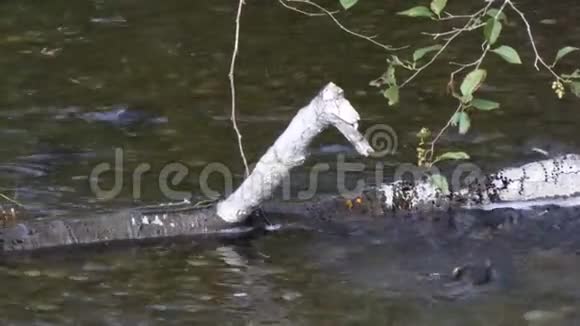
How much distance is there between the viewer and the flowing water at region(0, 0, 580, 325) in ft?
14.7

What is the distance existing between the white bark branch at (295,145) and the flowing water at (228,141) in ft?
0.63

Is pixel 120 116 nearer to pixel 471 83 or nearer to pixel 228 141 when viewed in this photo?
pixel 228 141

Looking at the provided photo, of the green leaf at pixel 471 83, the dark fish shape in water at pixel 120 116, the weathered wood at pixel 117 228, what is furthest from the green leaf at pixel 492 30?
the dark fish shape in water at pixel 120 116

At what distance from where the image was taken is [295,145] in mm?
4609

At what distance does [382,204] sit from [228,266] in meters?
0.66

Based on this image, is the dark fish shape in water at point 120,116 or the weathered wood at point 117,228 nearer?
the weathered wood at point 117,228

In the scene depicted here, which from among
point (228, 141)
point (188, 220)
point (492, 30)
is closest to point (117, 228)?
point (188, 220)

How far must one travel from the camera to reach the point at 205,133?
630 centimetres

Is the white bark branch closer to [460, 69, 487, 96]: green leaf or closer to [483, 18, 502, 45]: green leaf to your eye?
[460, 69, 487, 96]: green leaf

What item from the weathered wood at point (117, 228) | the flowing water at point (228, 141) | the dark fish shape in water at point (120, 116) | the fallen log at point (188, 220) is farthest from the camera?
the dark fish shape in water at point (120, 116)

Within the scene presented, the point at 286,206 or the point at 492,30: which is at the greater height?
the point at 492,30

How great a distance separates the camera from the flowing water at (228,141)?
449cm

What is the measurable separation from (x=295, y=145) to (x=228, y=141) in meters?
1.58

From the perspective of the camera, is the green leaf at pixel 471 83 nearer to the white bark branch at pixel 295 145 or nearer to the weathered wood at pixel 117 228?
the white bark branch at pixel 295 145
